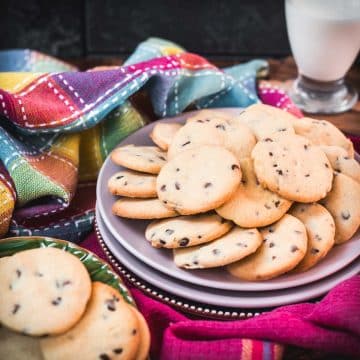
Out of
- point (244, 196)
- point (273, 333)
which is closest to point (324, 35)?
point (244, 196)

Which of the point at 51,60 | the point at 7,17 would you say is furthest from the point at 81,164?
the point at 7,17

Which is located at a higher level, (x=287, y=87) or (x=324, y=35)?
(x=324, y=35)

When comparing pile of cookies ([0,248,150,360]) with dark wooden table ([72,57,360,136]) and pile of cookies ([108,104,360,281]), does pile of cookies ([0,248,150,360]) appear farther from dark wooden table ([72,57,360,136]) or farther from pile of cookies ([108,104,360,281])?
dark wooden table ([72,57,360,136])

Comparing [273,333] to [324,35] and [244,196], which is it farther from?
[324,35]

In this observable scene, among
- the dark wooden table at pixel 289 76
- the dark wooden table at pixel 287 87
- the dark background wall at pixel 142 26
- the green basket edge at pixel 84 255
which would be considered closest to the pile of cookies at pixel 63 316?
the green basket edge at pixel 84 255

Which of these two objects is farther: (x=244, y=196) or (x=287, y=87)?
(x=287, y=87)

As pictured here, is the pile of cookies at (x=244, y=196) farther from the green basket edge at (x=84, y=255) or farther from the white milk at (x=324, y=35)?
the white milk at (x=324, y=35)
